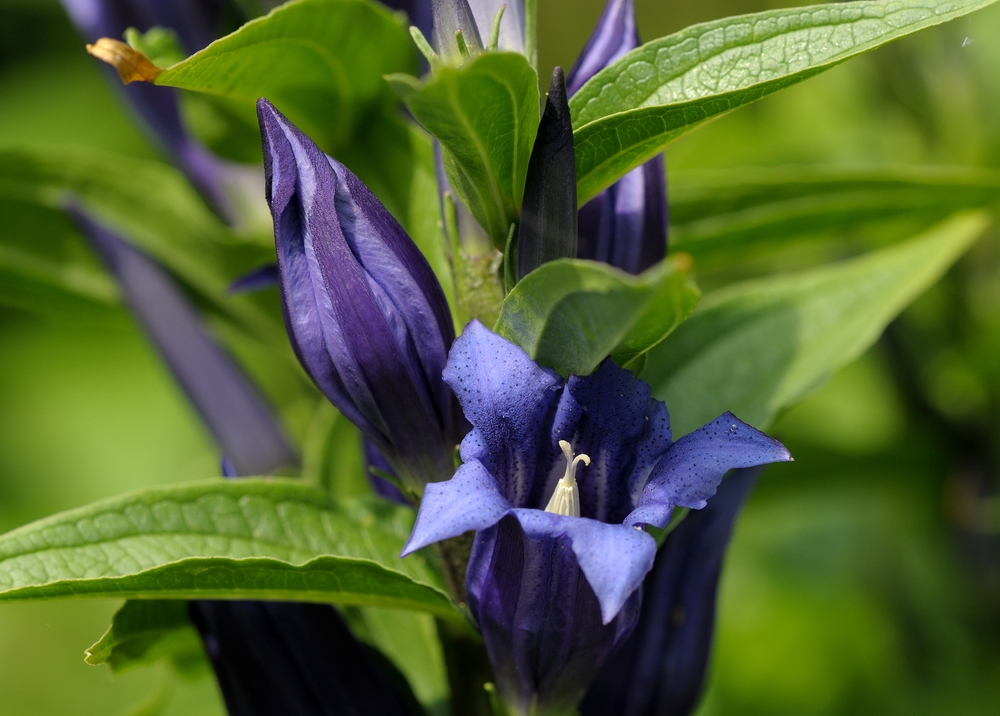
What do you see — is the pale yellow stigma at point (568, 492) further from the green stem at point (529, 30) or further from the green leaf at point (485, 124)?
the green stem at point (529, 30)

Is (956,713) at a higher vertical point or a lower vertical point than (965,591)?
lower

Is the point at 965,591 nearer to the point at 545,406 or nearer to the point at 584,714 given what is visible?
the point at 584,714

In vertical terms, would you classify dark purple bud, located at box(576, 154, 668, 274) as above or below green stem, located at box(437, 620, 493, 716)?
above

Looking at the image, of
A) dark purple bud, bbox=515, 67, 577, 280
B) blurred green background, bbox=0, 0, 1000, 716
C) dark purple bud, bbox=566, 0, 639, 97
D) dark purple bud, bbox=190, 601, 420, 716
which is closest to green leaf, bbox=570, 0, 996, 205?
dark purple bud, bbox=515, 67, 577, 280

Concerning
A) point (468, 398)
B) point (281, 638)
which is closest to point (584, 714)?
point (281, 638)

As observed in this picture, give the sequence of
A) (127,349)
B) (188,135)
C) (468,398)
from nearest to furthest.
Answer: (468,398)
(188,135)
(127,349)

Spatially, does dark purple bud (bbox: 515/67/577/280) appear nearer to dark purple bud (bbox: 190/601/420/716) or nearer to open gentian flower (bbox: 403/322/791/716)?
open gentian flower (bbox: 403/322/791/716)
